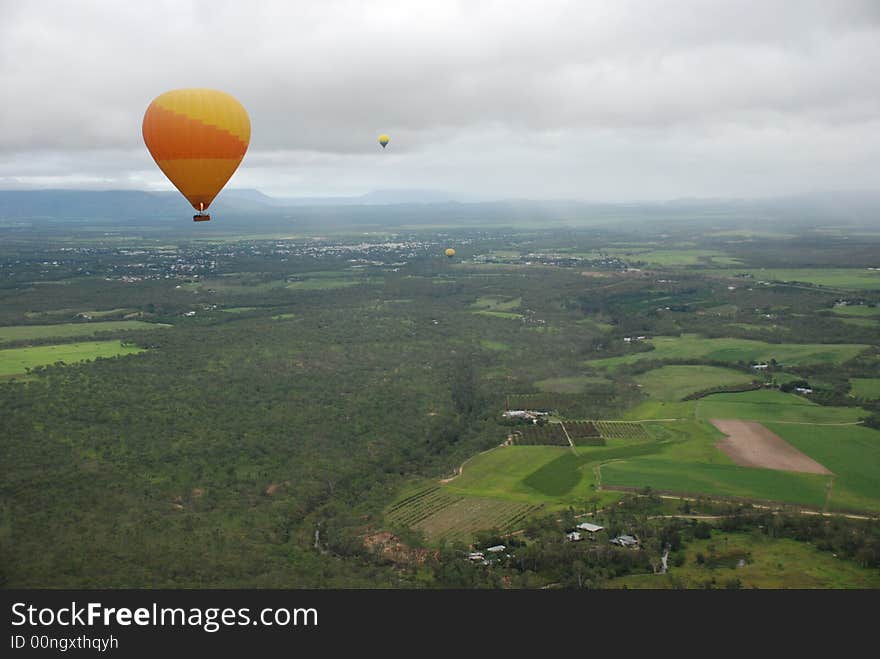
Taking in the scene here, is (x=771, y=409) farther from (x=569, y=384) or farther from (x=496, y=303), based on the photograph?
(x=496, y=303)

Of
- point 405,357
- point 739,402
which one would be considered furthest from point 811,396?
point 405,357

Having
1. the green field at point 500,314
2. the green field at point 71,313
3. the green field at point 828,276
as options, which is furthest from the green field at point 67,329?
the green field at point 828,276

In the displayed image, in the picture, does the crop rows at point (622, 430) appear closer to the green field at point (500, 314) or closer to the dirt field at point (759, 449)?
the dirt field at point (759, 449)

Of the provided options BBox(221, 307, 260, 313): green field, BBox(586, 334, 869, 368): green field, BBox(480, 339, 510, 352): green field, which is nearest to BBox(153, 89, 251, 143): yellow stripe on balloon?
BBox(586, 334, 869, 368): green field

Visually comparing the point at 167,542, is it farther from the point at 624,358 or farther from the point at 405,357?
the point at 624,358

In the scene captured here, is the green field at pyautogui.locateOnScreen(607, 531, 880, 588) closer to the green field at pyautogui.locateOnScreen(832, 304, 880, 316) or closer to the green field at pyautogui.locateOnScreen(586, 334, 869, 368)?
the green field at pyautogui.locateOnScreen(586, 334, 869, 368)

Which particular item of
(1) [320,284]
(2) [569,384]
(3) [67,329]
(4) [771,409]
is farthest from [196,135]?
(1) [320,284]
